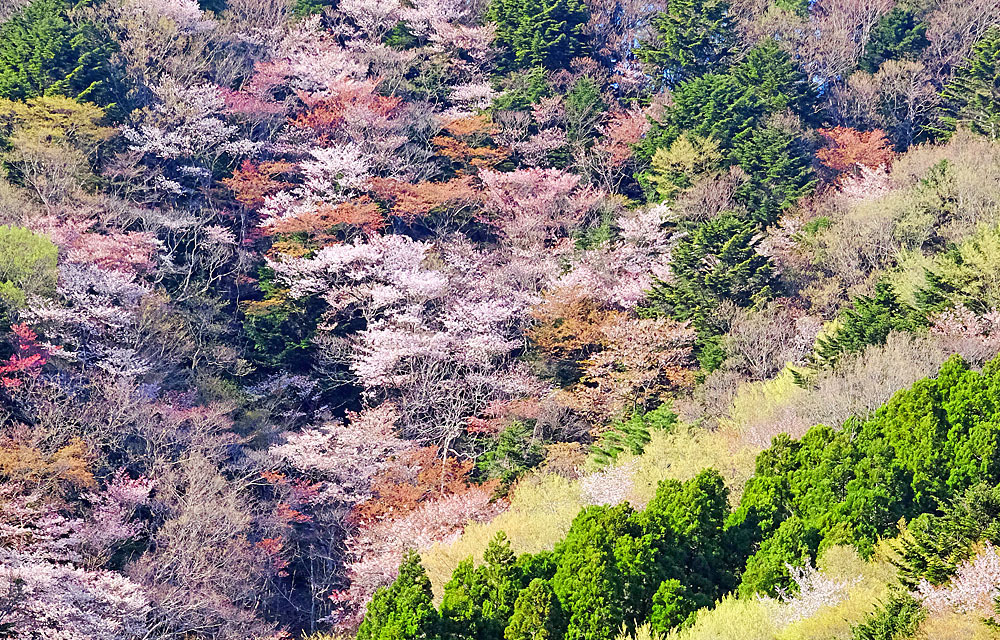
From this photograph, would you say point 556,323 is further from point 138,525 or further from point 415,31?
point 415,31

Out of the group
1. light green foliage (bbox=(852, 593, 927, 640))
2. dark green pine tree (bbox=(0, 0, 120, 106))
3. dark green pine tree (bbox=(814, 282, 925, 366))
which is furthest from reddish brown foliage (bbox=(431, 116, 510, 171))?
light green foliage (bbox=(852, 593, 927, 640))

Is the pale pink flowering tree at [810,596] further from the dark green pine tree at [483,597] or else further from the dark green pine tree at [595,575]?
the dark green pine tree at [483,597]

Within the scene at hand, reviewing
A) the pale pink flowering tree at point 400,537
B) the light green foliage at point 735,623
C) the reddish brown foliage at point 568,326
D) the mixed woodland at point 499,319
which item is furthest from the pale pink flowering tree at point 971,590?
the reddish brown foliage at point 568,326

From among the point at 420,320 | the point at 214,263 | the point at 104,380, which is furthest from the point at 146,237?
the point at 420,320

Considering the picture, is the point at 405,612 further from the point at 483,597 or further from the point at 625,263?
the point at 625,263

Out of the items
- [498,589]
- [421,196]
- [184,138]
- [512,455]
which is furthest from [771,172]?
[498,589]

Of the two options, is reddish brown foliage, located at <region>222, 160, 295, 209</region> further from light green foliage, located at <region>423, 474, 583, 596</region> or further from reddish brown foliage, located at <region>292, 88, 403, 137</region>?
light green foliage, located at <region>423, 474, 583, 596</region>

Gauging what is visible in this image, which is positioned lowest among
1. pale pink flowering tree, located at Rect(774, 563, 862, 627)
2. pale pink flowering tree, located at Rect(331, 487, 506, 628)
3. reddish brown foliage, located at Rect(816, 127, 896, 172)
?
pale pink flowering tree, located at Rect(331, 487, 506, 628)
